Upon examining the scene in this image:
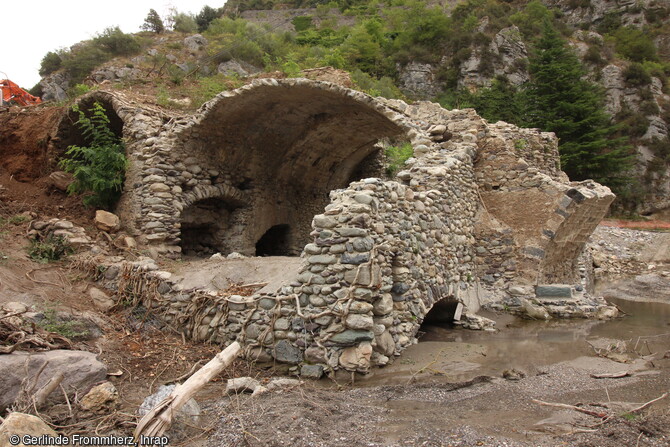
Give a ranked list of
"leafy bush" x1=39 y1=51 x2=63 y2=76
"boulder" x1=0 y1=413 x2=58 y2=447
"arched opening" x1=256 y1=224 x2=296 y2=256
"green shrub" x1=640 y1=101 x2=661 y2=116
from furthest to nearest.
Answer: "leafy bush" x1=39 y1=51 x2=63 y2=76 → "green shrub" x1=640 y1=101 x2=661 y2=116 → "arched opening" x1=256 y1=224 x2=296 y2=256 → "boulder" x1=0 y1=413 x2=58 y2=447

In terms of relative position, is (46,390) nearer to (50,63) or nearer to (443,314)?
(443,314)

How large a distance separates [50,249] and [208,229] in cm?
414

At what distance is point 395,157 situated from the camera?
14.6 meters

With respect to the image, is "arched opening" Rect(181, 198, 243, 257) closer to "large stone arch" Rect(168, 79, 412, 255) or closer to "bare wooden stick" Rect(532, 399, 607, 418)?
"large stone arch" Rect(168, 79, 412, 255)

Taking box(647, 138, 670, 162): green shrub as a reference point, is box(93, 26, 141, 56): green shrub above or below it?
above

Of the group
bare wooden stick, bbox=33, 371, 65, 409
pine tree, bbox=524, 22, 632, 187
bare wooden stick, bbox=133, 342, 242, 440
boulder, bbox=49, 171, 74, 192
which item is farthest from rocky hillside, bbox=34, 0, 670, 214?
bare wooden stick, bbox=133, 342, 242, 440

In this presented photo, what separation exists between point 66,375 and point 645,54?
41.0 m

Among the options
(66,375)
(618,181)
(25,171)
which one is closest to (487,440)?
(66,375)

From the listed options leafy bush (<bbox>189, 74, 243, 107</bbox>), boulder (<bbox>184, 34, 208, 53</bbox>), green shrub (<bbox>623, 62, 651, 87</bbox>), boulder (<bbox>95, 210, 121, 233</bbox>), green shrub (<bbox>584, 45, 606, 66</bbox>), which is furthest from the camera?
green shrub (<bbox>584, 45, 606, 66</bbox>)

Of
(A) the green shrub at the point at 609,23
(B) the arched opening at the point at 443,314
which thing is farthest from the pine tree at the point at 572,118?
(A) the green shrub at the point at 609,23

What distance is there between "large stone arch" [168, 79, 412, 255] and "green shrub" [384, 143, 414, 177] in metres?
0.63

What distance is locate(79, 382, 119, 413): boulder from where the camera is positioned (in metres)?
3.67

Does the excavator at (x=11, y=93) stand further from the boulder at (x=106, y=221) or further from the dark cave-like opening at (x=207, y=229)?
the boulder at (x=106, y=221)

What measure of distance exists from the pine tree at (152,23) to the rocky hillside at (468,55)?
1.36 metres
